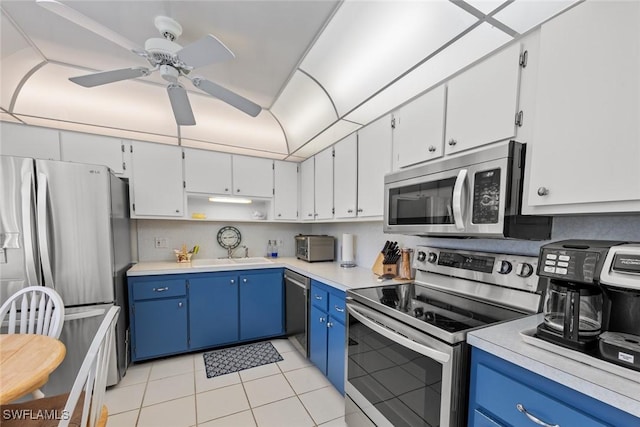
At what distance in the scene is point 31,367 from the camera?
1.09 metres

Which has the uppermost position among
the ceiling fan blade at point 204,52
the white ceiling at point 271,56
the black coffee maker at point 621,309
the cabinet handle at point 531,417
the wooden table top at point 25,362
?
the white ceiling at point 271,56

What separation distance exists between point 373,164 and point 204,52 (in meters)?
1.35

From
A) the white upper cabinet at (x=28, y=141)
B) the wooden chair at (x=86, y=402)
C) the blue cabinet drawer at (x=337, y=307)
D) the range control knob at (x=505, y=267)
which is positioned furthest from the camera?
the white upper cabinet at (x=28, y=141)

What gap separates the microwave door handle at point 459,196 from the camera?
1.27 m

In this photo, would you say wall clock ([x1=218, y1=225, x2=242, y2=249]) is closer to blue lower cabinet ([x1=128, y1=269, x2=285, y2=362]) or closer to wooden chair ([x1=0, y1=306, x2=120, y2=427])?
blue lower cabinet ([x1=128, y1=269, x2=285, y2=362])

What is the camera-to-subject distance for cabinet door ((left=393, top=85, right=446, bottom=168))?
1.51 m

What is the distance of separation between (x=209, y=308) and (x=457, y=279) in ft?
7.44

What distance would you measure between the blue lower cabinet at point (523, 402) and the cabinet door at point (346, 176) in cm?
149

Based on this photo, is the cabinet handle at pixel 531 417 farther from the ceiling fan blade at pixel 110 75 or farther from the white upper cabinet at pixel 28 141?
the white upper cabinet at pixel 28 141

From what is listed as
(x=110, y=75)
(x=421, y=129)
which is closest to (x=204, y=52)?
(x=110, y=75)

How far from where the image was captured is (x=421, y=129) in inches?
64.1

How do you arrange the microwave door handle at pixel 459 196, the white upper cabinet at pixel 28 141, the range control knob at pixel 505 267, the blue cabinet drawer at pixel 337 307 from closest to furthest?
1. the microwave door handle at pixel 459 196
2. the range control knob at pixel 505 267
3. the blue cabinet drawer at pixel 337 307
4. the white upper cabinet at pixel 28 141

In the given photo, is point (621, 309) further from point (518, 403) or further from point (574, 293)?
point (518, 403)

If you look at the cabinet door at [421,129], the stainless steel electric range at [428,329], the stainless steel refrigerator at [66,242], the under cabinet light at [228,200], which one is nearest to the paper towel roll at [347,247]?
the stainless steel electric range at [428,329]
